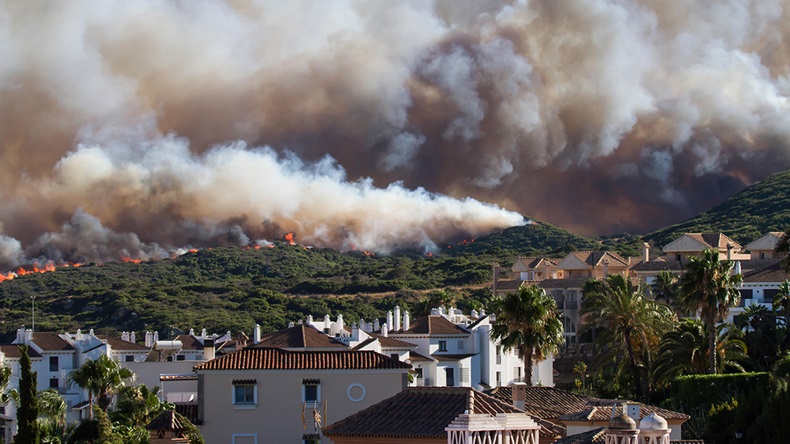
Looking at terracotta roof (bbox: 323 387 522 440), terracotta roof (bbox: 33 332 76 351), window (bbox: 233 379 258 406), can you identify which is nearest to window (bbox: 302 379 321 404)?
window (bbox: 233 379 258 406)

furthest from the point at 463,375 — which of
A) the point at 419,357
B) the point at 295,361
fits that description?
the point at 295,361

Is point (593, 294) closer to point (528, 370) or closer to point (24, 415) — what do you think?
point (528, 370)

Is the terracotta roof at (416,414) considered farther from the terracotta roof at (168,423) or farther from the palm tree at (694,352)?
the palm tree at (694,352)

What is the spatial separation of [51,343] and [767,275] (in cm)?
5590

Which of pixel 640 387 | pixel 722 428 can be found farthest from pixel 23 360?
pixel 640 387

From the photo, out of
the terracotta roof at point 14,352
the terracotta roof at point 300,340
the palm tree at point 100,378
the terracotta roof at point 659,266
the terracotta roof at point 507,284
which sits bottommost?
the palm tree at point 100,378

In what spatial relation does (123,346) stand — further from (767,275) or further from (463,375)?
(767,275)

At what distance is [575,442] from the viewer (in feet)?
154

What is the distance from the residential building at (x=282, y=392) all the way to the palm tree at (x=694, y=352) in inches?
1064

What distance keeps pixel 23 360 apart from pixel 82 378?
20194mm

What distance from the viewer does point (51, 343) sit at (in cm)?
11706

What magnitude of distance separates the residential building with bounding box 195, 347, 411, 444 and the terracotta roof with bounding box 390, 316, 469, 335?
43706 mm

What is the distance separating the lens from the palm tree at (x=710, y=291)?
82750 mm

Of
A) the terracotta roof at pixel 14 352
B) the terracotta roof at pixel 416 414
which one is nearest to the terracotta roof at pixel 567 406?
the terracotta roof at pixel 416 414
